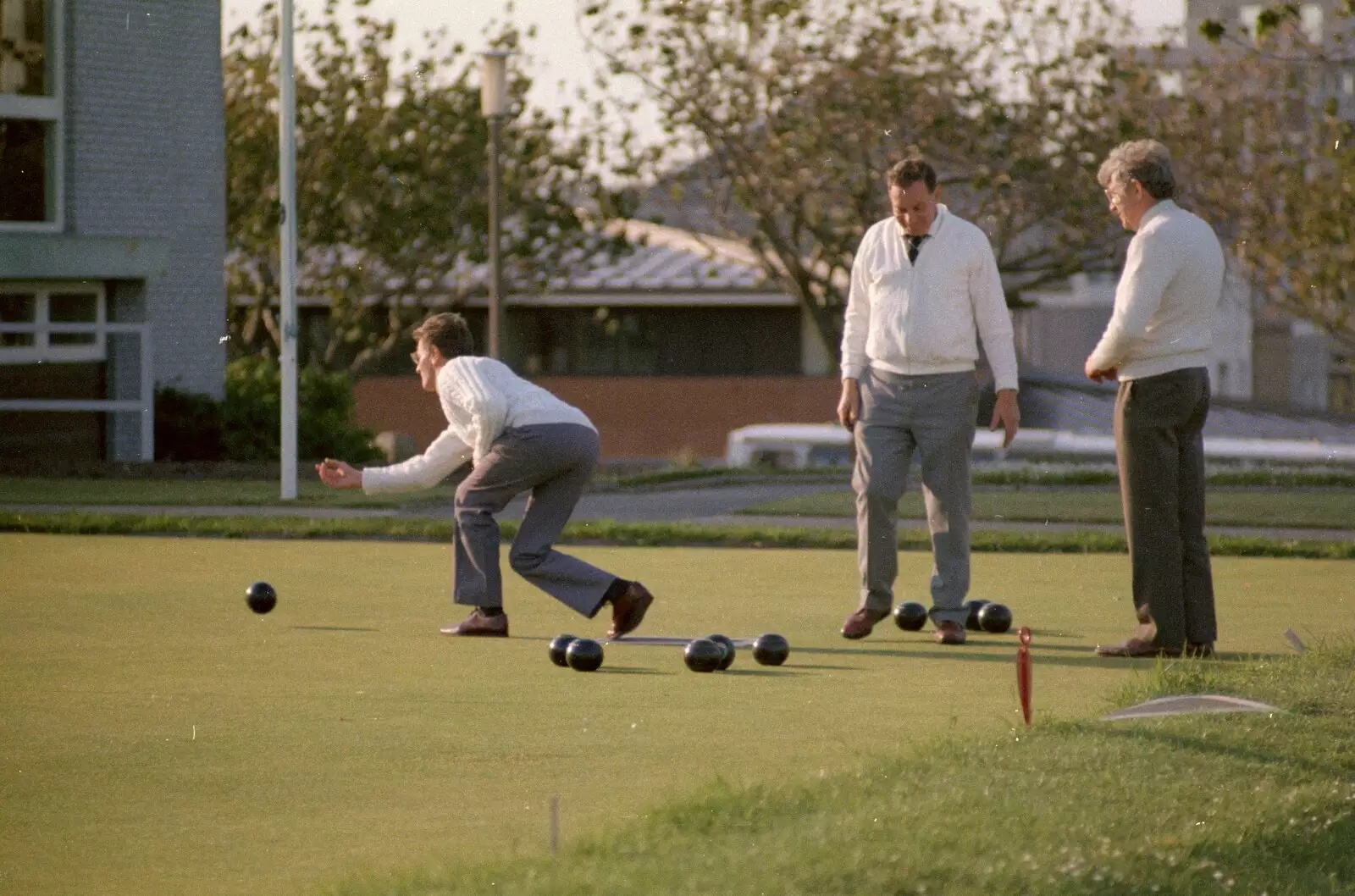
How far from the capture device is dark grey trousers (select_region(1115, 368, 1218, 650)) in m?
8.30

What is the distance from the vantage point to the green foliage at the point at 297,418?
2414 cm

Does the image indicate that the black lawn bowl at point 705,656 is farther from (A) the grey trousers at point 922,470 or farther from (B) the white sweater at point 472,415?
(B) the white sweater at point 472,415

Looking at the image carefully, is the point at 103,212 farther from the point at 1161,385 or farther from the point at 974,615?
the point at 1161,385

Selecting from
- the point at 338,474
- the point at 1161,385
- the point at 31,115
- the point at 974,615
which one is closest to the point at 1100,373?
the point at 1161,385

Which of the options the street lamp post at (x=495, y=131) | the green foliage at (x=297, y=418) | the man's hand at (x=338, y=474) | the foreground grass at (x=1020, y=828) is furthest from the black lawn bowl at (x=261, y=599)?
the street lamp post at (x=495, y=131)

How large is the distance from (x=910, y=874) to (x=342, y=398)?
21980 millimetres

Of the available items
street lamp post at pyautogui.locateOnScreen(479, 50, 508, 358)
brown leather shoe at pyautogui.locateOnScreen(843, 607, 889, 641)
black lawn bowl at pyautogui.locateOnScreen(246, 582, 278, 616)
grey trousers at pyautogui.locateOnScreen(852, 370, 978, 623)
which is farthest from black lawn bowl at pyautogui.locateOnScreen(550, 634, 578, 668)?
street lamp post at pyautogui.locateOnScreen(479, 50, 508, 358)

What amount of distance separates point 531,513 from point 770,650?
1.64 m

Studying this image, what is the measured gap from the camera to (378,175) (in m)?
38.9

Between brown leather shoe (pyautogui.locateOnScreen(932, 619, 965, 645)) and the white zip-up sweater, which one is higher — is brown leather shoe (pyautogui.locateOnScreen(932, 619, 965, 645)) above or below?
below

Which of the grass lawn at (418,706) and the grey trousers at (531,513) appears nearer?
the grass lawn at (418,706)

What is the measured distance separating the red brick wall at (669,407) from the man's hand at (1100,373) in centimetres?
3169

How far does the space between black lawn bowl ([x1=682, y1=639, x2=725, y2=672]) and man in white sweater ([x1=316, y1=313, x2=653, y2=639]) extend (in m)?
1.25

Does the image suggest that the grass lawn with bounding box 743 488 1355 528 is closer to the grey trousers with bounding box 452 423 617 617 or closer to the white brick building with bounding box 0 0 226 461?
the grey trousers with bounding box 452 423 617 617
